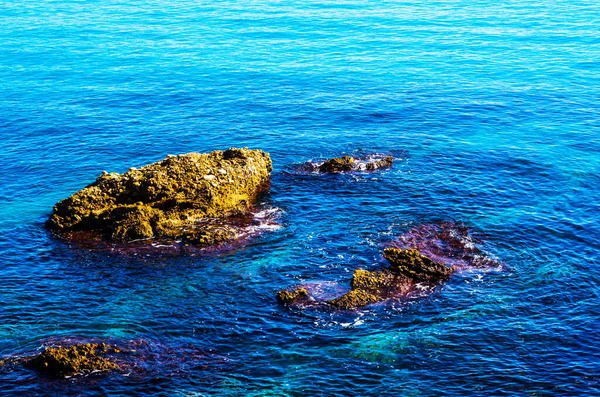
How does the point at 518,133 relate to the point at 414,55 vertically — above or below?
below

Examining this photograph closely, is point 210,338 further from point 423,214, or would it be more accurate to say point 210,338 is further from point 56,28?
point 56,28

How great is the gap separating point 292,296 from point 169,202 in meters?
19.4

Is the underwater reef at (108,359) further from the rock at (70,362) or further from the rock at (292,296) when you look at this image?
the rock at (292,296)

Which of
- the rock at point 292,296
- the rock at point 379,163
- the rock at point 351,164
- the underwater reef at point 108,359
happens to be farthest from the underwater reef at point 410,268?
the rock at point 351,164

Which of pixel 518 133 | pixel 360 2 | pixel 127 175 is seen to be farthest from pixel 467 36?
pixel 127 175

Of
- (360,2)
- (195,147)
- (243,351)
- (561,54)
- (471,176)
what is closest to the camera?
(243,351)

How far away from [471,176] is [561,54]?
54.5 metres

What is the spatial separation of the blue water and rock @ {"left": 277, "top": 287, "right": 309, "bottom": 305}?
3.92 feet

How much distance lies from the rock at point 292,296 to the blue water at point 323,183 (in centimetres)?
120

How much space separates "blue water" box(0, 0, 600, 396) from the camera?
158 ft

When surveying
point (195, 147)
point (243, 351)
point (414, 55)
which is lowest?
point (243, 351)

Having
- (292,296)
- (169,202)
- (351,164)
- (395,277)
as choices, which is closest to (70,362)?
(292,296)

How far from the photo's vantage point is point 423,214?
68375 millimetres

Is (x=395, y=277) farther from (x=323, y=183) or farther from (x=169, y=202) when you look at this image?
(x=169, y=202)
